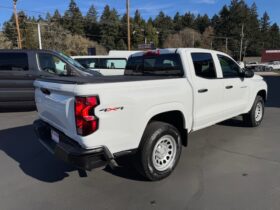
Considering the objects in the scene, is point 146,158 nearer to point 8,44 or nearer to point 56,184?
point 56,184

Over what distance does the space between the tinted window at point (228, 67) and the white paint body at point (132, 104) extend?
363 mm

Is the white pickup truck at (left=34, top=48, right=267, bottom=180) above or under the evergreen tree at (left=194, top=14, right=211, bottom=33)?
under

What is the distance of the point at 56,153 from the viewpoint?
3258 millimetres

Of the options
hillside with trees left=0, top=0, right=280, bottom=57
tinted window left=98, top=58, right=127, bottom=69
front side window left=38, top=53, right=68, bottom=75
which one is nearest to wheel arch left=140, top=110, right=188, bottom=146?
front side window left=38, top=53, right=68, bottom=75

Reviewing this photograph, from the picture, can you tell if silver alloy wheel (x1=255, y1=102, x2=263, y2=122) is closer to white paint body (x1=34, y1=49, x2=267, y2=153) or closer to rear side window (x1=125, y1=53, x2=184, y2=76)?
white paint body (x1=34, y1=49, x2=267, y2=153)

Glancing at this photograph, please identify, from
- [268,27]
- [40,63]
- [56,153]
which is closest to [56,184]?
[56,153]

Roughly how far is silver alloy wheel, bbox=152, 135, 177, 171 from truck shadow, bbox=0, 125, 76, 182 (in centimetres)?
136

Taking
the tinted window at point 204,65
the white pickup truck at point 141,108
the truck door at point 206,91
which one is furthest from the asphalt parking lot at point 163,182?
the tinted window at point 204,65

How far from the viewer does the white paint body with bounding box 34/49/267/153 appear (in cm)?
297

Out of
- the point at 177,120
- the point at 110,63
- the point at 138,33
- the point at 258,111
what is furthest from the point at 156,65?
the point at 138,33

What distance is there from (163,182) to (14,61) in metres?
6.57

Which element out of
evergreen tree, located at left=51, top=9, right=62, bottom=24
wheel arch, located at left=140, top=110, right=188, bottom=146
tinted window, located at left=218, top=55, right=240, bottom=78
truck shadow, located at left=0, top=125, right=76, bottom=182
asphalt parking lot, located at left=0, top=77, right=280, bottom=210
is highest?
evergreen tree, located at left=51, top=9, right=62, bottom=24

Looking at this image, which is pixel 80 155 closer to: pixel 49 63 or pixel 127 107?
pixel 127 107

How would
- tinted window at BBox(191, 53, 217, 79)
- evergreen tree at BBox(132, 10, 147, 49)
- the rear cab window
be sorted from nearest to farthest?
tinted window at BBox(191, 53, 217, 79) → the rear cab window → evergreen tree at BBox(132, 10, 147, 49)
